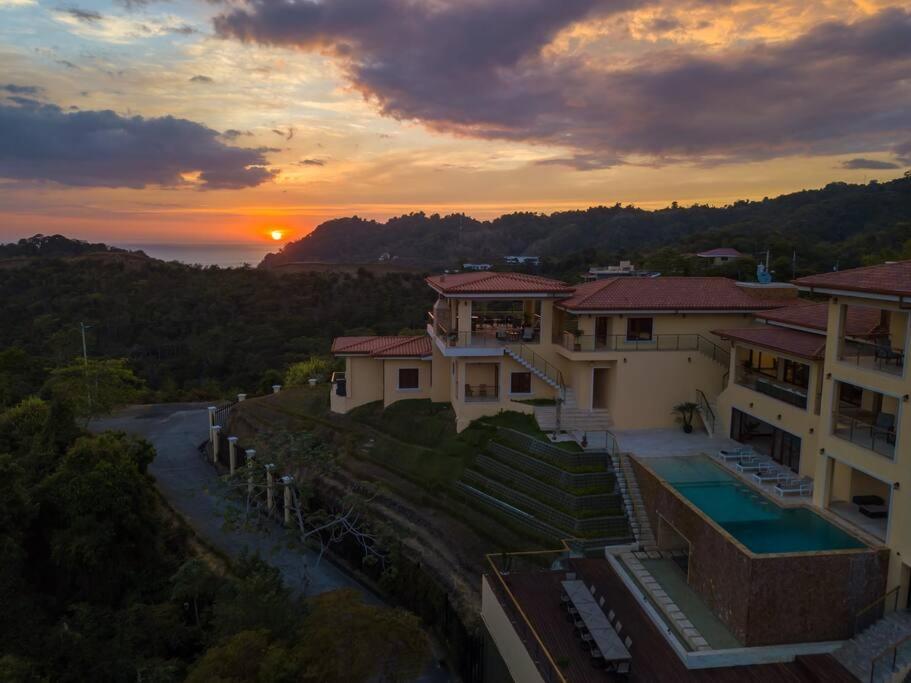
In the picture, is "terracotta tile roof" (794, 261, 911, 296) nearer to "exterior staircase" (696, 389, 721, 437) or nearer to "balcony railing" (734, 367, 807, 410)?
"balcony railing" (734, 367, 807, 410)

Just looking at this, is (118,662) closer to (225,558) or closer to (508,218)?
(225,558)

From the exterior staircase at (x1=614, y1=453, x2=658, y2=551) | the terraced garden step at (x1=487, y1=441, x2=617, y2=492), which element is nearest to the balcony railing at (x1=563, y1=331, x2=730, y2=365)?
the terraced garden step at (x1=487, y1=441, x2=617, y2=492)

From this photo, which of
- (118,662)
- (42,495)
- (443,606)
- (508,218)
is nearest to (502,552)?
(443,606)

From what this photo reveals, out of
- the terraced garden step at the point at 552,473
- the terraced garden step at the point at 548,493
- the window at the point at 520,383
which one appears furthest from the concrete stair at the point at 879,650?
the window at the point at 520,383

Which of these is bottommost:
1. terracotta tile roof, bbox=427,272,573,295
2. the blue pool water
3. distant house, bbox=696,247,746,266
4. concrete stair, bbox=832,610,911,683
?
concrete stair, bbox=832,610,911,683

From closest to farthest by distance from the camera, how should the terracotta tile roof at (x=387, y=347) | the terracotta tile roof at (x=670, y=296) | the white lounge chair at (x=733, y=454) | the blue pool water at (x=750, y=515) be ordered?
the blue pool water at (x=750, y=515)
the white lounge chair at (x=733, y=454)
the terracotta tile roof at (x=670, y=296)
the terracotta tile roof at (x=387, y=347)

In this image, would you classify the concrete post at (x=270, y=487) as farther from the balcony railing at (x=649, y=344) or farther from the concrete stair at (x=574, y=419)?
the balcony railing at (x=649, y=344)

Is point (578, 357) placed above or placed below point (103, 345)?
above
